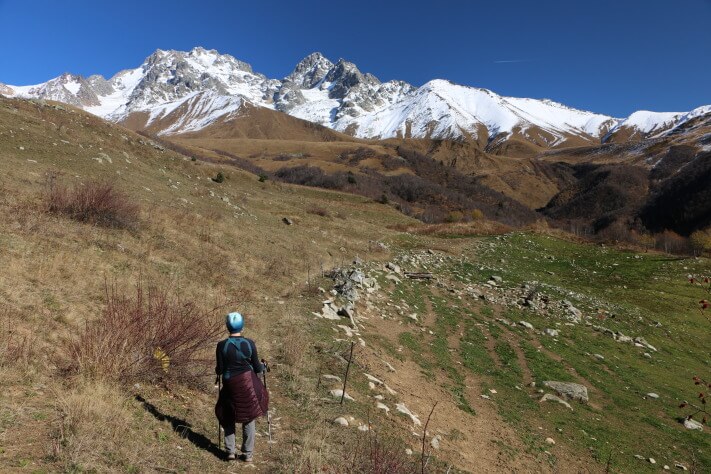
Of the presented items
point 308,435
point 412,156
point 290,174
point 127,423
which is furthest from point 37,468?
point 412,156

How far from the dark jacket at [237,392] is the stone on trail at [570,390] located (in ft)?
36.6

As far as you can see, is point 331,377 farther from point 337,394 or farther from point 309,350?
point 309,350

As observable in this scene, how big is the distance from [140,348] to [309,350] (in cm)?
467

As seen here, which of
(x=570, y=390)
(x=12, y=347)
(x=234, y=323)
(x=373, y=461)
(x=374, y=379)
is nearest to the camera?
(x=373, y=461)

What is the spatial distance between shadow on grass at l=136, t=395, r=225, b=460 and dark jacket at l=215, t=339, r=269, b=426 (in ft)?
1.85

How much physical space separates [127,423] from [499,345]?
1461cm

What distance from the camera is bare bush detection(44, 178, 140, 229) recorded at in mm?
14406

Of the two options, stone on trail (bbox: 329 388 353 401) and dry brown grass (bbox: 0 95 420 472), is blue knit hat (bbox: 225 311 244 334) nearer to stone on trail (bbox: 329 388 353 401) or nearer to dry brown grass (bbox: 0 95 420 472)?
dry brown grass (bbox: 0 95 420 472)

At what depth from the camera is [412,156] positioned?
165 metres

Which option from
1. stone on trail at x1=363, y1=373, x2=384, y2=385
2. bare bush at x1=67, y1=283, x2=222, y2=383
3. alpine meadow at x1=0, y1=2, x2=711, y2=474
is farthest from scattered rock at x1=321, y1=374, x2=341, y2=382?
bare bush at x1=67, y1=283, x2=222, y2=383

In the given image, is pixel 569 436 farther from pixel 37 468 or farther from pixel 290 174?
pixel 290 174

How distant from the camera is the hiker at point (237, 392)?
19.3ft

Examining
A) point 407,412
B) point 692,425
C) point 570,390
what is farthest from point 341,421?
point 692,425

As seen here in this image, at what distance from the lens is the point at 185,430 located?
20.5 feet
